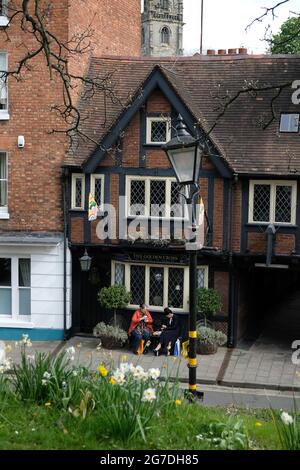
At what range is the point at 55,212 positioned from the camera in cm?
1984

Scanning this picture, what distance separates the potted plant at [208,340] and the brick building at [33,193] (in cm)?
408

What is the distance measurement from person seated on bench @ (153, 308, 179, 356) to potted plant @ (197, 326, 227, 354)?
0.65 metres

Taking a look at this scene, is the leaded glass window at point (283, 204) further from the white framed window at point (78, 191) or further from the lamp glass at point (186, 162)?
the lamp glass at point (186, 162)

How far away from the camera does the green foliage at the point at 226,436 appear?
23.0 feet

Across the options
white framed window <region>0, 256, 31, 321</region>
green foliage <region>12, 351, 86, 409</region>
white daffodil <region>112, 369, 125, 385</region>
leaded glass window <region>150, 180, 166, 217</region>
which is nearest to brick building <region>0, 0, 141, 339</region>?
white framed window <region>0, 256, 31, 321</region>

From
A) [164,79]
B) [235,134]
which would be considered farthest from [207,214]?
[164,79]

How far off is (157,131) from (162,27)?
67.0 m

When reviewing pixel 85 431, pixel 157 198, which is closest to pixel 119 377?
pixel 85 431

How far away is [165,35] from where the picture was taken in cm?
8312

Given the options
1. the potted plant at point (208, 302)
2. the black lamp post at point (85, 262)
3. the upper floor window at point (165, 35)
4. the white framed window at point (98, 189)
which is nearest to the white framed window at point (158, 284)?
the potted plant at point (208, 302)

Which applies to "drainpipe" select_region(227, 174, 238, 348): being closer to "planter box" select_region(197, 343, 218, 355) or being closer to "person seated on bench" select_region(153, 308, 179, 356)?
"planter box" select_region(197, 343, 218, 355)

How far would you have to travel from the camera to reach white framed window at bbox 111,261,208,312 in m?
19.3

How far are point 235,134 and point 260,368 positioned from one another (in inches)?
257
